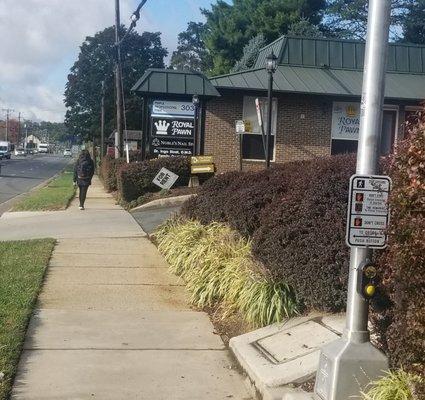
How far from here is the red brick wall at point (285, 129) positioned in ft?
71.8

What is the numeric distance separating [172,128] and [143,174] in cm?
206

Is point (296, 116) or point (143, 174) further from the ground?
point (296, 116)

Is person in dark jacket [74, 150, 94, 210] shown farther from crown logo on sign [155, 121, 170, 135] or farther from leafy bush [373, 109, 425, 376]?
leafy bush [373, 109, 425, 376]

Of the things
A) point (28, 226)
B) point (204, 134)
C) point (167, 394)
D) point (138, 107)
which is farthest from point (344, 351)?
point (138, 107)

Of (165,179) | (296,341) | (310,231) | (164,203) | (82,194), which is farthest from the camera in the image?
(165,179)

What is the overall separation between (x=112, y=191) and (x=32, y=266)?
18141 millimetres

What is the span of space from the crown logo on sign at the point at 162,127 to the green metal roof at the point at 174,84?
35.6 inches

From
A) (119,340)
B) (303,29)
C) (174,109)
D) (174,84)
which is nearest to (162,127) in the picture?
(174,109)

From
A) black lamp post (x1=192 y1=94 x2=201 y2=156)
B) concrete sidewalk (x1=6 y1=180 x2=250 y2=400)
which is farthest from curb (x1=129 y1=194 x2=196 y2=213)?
concrete sidewalk (x1=6 y1=180 x2=250 y2=400)

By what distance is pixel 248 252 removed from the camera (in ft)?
24.4

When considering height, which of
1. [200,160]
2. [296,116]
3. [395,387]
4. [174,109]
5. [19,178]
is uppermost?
[174,109]

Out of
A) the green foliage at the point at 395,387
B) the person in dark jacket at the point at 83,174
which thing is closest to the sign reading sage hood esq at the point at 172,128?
the person in dark jacket at the point at 83,174

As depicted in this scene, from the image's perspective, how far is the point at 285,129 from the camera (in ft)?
72.2

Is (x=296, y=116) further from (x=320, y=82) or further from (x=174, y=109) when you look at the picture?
(x=174, y=109)
